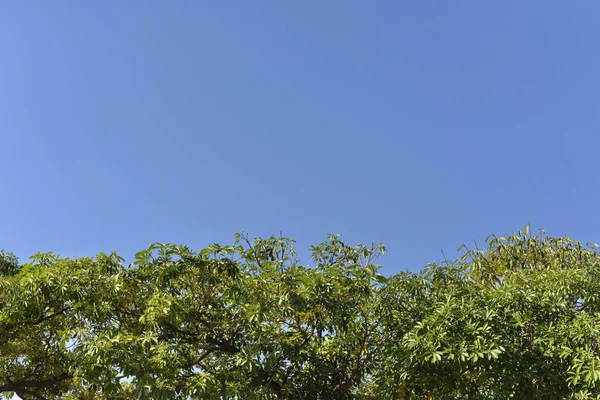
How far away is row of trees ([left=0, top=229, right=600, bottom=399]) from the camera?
19.5ft

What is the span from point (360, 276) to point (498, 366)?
7.13ft

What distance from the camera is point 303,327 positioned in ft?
24.6

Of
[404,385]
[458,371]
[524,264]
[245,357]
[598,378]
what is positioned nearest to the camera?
[598,378]

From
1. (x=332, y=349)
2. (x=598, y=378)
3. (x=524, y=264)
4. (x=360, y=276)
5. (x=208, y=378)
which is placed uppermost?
(x=524, y=264)

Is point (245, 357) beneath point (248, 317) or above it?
beneath

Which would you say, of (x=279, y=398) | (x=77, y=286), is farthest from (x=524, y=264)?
(x=77, y=286)

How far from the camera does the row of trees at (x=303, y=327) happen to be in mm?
5953

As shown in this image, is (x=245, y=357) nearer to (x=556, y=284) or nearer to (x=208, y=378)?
(x=208, y=378)

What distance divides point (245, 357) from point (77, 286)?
2.42 meters

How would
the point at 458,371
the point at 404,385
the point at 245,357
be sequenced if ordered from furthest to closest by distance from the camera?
the point at 404,385, the point at 458,371, the point at 245,357

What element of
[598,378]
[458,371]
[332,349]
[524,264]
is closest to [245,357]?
[332,349]

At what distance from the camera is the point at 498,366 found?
6.35 m

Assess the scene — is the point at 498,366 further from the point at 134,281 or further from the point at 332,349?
the point at 134,281

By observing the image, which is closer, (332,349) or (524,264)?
(332,349)
